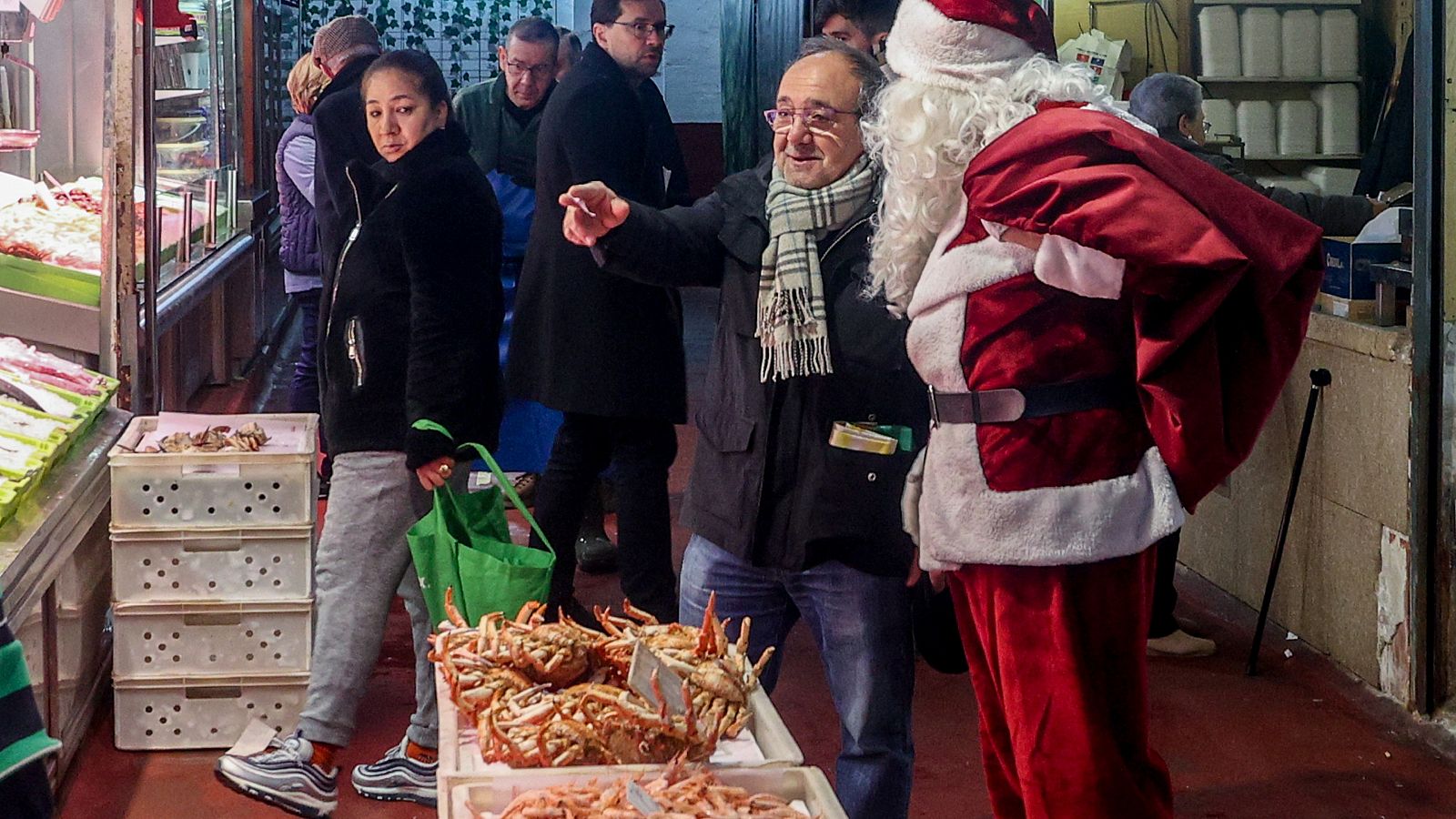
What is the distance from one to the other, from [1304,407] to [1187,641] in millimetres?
817

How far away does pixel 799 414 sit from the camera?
293 centimetres

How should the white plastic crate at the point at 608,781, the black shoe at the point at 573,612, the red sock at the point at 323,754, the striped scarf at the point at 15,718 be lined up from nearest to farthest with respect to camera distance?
the striped scarf at the point at 15,718 < the white plastic crate at the point at 608,781 < the red sock at the point at 323,754 < the black shoe at the point at 573,612

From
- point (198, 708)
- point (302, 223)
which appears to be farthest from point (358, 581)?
point (302, 223)

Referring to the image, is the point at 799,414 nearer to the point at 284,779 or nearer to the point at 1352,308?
the point at 284,779

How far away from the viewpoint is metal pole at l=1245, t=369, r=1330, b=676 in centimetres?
483

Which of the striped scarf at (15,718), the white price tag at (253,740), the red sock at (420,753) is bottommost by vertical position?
the red sock at (420,753)

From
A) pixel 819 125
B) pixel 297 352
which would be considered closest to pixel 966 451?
pixel 819 125

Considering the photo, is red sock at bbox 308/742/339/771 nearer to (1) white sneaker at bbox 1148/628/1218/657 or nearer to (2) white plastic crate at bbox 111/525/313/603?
(2) white plastic crate at bbox 111/525/313/603

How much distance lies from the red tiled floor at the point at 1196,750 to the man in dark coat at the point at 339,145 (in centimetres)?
110

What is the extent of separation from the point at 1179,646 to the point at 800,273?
2.78 meters

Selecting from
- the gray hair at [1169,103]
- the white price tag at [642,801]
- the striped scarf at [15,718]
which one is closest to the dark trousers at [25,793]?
the striped scarf at [15,718]

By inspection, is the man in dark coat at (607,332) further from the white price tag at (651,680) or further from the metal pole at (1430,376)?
the white price tag at (651,680)

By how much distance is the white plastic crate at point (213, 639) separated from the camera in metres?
4.21

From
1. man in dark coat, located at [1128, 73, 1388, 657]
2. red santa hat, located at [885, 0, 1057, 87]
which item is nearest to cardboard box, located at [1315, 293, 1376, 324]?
man in dark coat, located at [1128, 73, 1388, 657]
